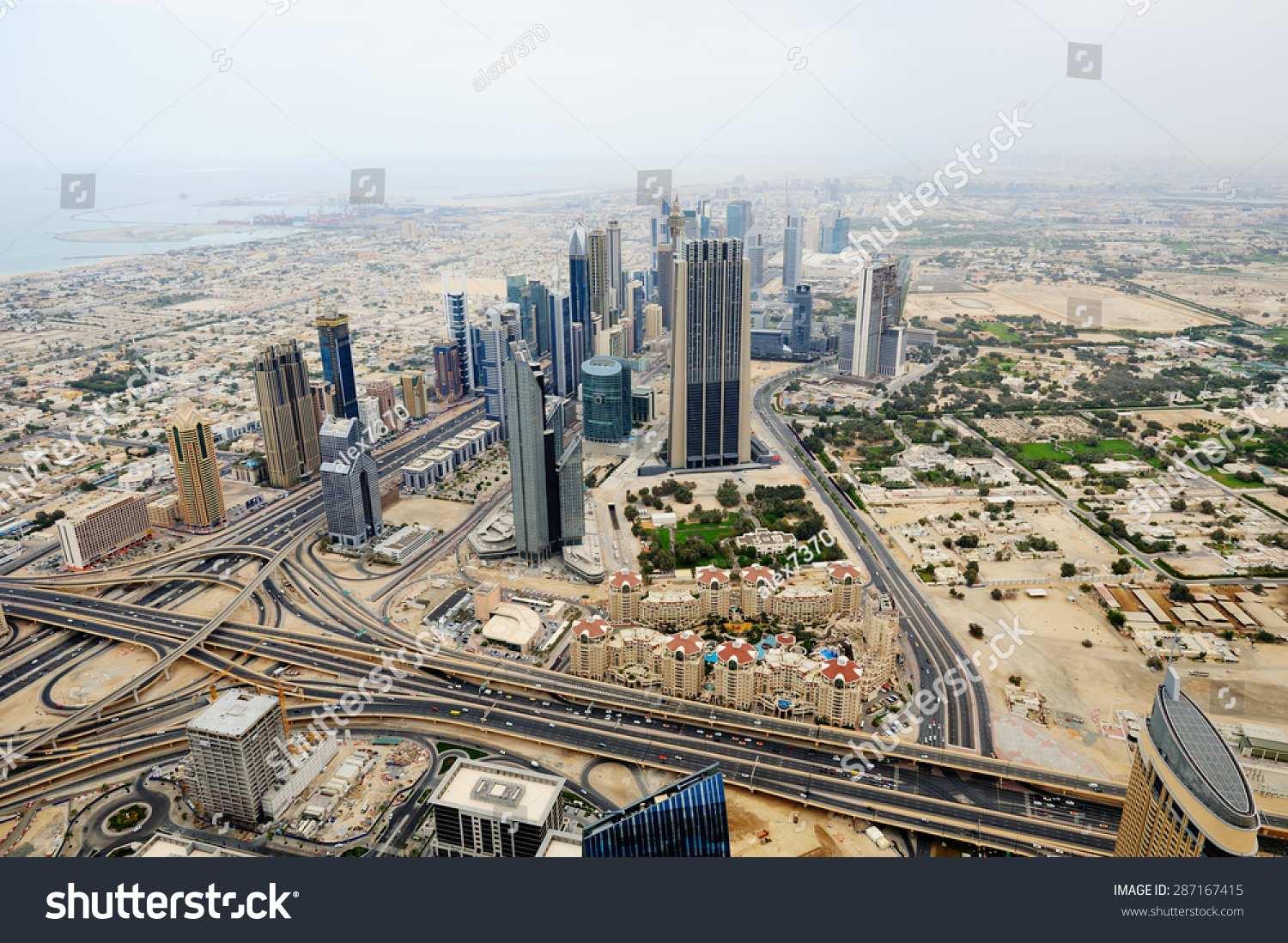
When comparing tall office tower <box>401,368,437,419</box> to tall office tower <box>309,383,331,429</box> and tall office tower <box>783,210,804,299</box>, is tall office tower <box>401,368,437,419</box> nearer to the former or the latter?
tall office tower <box>309,383,331,429</box>

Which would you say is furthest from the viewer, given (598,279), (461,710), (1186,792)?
(598,279)

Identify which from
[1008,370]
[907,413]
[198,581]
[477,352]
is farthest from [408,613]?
[1008,370]

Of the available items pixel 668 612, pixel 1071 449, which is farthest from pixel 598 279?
pixel 668 612

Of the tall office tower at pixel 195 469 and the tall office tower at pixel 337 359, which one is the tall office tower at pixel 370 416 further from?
the tall office tower at pixel 195 469

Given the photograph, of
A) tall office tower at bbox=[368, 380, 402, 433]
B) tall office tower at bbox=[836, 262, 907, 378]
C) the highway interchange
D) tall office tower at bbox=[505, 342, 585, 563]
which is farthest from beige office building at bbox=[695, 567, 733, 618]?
tall office tower at bbox=[836, 262, 907, 378]

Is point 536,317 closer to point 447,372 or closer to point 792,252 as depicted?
point 447,372
